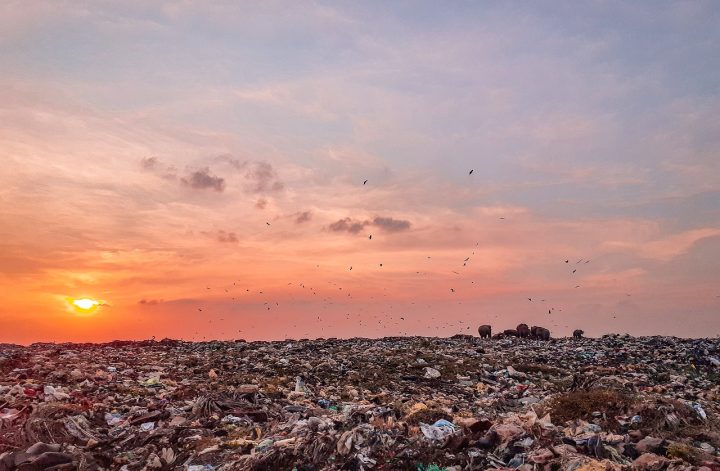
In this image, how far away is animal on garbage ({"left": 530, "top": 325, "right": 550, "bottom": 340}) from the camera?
25.2 m

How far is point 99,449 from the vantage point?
7766 millimetres

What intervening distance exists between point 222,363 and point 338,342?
281 inches

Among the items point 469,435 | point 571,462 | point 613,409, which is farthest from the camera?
point 613,409

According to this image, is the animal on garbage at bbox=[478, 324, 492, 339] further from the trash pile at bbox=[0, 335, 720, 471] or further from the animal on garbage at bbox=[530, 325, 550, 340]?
the trash pile at bbox=[0, 335, 720, 471]

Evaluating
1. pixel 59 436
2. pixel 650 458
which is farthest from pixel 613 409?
pixel 59 436

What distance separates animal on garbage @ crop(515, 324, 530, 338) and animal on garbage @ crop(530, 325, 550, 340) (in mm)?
200

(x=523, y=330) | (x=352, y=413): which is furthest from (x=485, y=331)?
(x=352, y=413)

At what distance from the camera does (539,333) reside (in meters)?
25.4

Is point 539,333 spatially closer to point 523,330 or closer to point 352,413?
point 523,330

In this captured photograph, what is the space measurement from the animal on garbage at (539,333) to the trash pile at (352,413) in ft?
27.2

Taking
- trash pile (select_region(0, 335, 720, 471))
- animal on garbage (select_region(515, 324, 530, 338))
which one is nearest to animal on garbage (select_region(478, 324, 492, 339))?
animal on garbage (select_region(515, 324, 530, 338))

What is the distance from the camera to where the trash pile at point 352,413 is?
6652 millimetres

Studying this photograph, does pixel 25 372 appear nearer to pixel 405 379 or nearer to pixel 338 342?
pixel 405 379

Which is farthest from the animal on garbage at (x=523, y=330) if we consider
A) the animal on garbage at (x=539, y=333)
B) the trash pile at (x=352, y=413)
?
the trash pile at (x=352, y=413)
